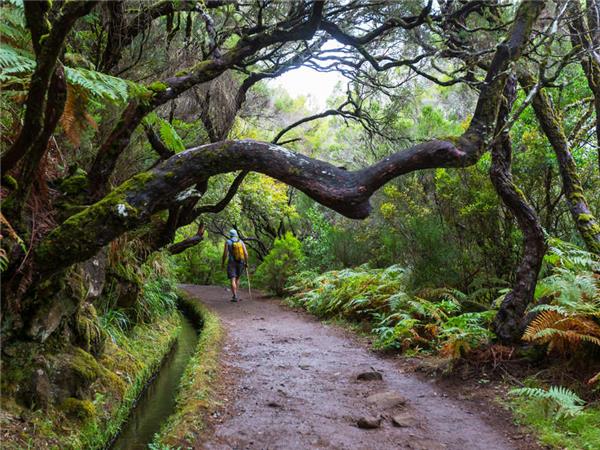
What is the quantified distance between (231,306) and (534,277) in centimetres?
865

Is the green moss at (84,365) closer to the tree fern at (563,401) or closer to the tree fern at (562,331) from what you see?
the tree fern at (563,401)

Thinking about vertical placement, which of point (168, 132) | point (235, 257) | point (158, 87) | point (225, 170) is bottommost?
point (235, 257)

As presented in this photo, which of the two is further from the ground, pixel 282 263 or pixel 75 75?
pixel 75 75

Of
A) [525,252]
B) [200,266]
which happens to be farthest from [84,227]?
[200,266]

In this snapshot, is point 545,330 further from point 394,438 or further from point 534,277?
point 394,438

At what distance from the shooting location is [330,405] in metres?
5.04

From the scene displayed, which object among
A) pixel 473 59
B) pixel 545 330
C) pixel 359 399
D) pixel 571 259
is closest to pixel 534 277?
pixel 571 259

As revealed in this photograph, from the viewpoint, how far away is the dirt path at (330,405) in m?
4.12

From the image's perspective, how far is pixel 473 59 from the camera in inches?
245

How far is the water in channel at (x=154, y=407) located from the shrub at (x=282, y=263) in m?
6.46

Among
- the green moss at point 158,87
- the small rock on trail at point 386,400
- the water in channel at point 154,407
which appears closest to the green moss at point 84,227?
the green moss at point 158,87

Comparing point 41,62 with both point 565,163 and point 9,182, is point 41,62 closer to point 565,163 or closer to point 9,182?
point 9,182

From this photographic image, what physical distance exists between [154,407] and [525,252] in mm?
5023

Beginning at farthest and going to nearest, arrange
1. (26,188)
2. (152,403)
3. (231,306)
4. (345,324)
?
1. (231,306)
2. (345,324)
3. (152,403)
4. (26,188)
